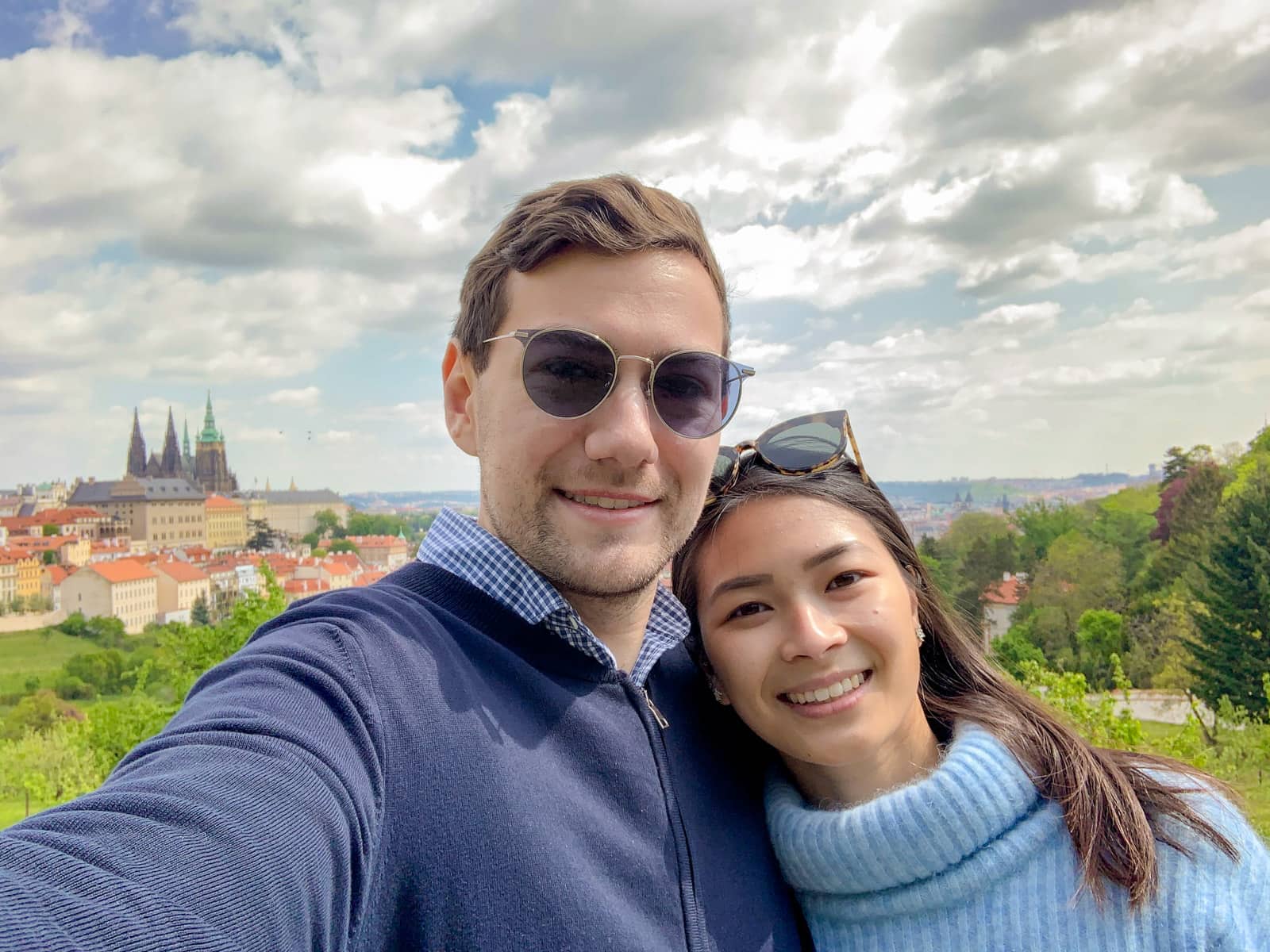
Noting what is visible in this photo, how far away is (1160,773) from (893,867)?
75 centimetres

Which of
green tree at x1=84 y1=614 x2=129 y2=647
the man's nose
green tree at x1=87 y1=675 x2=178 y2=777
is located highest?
the man's nose

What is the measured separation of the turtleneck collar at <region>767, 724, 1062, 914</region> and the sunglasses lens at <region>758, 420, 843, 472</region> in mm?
827

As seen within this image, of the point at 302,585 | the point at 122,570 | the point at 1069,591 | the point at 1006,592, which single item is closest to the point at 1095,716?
the point at 1069,591

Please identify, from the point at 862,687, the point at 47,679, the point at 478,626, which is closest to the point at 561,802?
the point at 478,626

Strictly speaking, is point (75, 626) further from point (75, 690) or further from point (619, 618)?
point (619, 618)

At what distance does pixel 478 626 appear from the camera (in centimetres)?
172

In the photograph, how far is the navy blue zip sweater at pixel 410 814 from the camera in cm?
94

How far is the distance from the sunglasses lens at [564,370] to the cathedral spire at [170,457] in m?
128

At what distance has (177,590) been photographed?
80.4m

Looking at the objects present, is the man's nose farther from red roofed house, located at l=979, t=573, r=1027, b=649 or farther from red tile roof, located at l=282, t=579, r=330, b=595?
red tile roof, located at l=282, t=579, r=330, b=595

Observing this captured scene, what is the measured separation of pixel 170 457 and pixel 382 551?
39728 millimetres

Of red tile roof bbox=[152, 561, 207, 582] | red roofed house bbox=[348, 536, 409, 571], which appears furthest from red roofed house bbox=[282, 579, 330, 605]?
red roofed house bbox=[348, 536, 409, 571]

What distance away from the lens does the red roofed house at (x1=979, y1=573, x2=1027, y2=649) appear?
4561 cm

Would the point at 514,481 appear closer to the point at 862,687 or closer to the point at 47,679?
the point at 862,687
